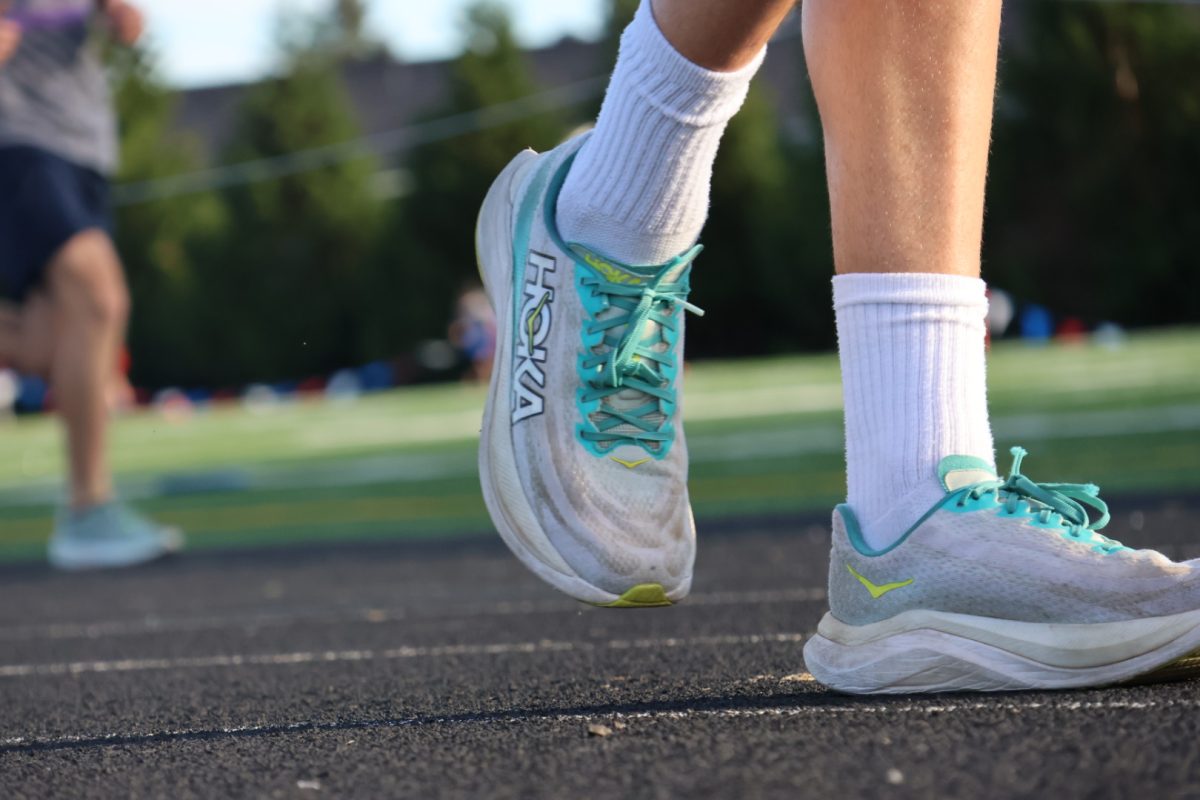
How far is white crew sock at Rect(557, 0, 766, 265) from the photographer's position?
190cm

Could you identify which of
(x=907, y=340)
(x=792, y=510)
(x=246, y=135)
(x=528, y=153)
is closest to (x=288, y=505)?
(x=792, y=510)

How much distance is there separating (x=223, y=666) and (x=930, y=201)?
4.64 feet

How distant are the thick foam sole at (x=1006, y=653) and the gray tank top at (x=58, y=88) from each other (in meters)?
4.17

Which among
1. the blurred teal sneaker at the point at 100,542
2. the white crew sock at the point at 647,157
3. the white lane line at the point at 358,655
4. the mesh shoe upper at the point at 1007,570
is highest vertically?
the white crew sock at the point at 647,157

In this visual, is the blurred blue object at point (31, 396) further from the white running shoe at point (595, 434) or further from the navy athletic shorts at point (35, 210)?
the white running shoe at point (595, 434)

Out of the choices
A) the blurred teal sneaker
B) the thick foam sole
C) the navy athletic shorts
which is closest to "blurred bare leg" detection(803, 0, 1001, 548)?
the thick foam sole

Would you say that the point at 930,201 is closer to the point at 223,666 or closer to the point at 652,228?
the point at 652,228

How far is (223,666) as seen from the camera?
2561 mm

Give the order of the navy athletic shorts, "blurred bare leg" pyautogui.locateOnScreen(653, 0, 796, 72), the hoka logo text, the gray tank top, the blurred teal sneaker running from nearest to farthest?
"blurred bare leg" pyautogui.locateOnScreen(653, 0, 796, 72) → the hoka logo text → the blurred teal sneaker → the navy athletic shorts → the gray tank top

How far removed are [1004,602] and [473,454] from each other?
24.6 feet

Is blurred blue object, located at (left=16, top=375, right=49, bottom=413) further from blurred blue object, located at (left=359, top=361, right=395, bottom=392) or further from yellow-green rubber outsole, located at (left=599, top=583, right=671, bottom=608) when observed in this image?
yellow-green rubber outsole, located at (left=599, top=583, right=671, bottom=608)

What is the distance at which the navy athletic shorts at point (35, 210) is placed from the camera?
199 inches

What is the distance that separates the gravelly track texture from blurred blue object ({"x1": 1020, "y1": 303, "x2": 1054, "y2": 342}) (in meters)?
16.1

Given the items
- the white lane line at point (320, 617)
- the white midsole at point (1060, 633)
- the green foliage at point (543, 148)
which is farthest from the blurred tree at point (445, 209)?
the white midsole at point (1060, 633)
